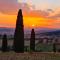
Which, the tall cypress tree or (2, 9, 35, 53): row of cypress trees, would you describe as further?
the tall cypress tree

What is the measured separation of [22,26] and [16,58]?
395 inches

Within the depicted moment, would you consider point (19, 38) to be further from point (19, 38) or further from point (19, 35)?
point (19, 35)

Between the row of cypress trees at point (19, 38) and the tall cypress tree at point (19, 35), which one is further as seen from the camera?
the tall cypress tree at point (19, 35)

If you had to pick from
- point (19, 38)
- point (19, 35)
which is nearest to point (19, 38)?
point (19, 38)

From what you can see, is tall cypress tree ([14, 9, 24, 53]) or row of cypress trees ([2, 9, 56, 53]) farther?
tall cypress tree ([14, 9, 24, 53])

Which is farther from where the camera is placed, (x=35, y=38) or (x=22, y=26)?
(x=22, y=26)

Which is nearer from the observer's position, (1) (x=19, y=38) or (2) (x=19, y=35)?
(1) (x=19, y=38)

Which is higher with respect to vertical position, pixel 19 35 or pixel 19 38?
pixel 19 35

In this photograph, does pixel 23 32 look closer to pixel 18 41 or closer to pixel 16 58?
pixel 18 41

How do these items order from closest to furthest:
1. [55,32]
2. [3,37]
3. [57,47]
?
[57,47] < [3,37] < [55,32]

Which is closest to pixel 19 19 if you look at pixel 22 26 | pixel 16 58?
pixel 22 26

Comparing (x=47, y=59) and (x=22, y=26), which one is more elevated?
(x=22, y=26)

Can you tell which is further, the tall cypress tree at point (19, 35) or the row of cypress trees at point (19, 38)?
the tall cypress tree at point (19, 35)

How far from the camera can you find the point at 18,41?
59.8 ft
